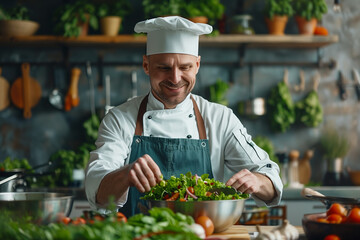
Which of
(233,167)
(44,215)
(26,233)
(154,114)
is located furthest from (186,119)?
(26,233)

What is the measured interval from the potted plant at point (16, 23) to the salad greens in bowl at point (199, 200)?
3042mm

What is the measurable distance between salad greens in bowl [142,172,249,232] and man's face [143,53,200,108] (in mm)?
564

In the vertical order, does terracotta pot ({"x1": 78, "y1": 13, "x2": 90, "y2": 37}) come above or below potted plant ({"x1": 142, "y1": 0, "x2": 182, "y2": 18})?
below

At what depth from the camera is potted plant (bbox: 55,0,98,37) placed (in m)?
4.36

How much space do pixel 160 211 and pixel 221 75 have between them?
3.38 metres

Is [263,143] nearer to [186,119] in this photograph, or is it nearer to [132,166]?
[186,119]

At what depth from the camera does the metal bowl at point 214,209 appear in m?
1.67

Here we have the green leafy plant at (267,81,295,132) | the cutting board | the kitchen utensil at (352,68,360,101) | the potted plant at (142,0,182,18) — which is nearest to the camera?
the cutting board

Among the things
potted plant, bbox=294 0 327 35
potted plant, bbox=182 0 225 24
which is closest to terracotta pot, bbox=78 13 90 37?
potted plant, bbox=182 0 225 24

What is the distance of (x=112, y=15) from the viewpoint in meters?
4.52

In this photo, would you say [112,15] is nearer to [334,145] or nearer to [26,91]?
[26,91]

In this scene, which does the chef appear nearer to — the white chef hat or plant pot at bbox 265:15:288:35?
the white chef hat

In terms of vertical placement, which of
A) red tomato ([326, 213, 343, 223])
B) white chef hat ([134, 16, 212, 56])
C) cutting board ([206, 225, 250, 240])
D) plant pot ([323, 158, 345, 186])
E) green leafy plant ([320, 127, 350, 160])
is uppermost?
white chef hat ([134, 16, 212, 56])

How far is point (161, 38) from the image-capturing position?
2340mm
